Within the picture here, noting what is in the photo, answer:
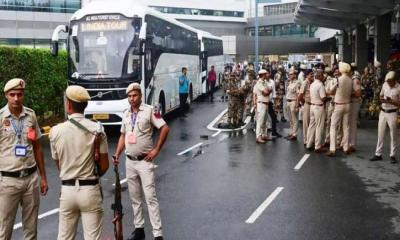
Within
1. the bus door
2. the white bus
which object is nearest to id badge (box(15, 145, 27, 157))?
the white bus

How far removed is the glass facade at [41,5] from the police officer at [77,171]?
55.9 meters

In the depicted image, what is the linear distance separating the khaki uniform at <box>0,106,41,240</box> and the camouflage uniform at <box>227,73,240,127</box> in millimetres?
11578

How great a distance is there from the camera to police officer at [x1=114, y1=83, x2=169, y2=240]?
644 centimetres

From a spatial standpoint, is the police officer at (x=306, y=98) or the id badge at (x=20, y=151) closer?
the id badge at (x=20, y=151)

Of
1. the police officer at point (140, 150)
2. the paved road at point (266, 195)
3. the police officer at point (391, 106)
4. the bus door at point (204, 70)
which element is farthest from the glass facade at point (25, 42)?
the police officer at point (140, 150)

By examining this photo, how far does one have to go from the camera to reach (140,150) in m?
6.52

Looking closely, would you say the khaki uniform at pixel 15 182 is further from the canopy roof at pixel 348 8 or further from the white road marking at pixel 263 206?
the canopy roof at pixel 348 8

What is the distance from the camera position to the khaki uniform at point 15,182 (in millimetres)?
5484

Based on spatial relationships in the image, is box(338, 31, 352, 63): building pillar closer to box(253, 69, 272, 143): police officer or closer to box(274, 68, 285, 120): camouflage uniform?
box(274, 68, 285, 120): camouflage uniform

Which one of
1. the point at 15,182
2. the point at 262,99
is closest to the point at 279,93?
the point at 262,99

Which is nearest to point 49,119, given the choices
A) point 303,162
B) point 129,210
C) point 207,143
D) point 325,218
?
point 207,143

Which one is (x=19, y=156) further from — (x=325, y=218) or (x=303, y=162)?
(x=303, y=162)

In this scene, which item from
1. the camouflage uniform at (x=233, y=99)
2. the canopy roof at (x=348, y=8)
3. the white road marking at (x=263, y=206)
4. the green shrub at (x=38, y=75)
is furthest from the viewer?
the canopy roof at (x=348, y=8)

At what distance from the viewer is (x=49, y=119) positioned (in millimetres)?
19109
